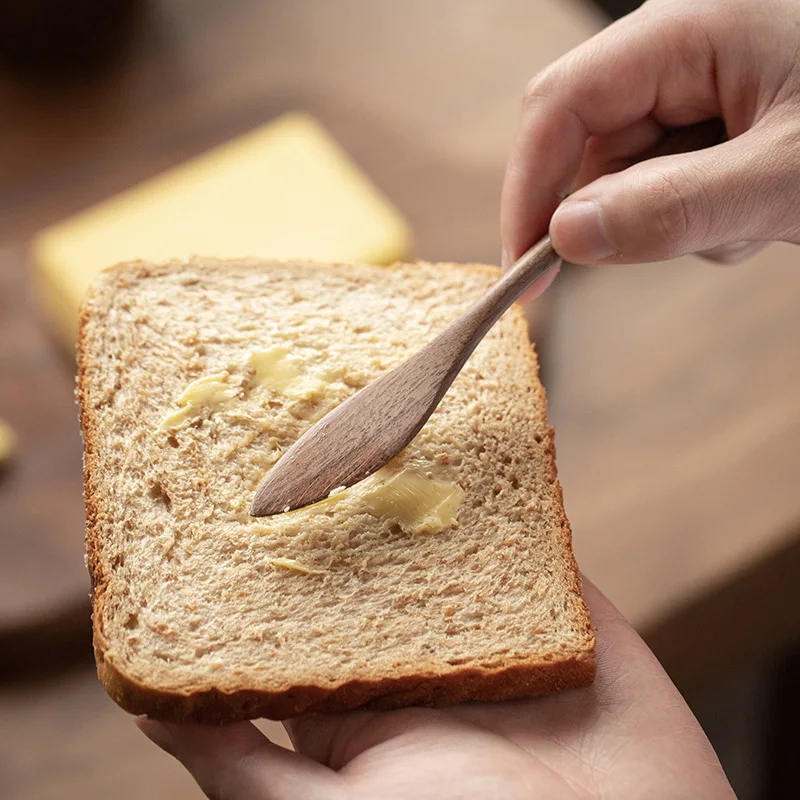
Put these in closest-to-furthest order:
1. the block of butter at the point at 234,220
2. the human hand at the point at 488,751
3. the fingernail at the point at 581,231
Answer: the human hand at the point at 488,751
the fingernail at the point at 581,231
the block of butter at the point at 234,220

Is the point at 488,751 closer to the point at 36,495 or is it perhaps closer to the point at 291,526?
the point at 291,526

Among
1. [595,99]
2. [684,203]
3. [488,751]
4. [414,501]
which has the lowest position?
[488,751]

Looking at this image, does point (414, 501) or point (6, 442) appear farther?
point (6, 442)

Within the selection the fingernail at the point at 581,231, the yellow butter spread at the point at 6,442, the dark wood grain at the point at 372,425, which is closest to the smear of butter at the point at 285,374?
the dark wood grain at the point at 372,425

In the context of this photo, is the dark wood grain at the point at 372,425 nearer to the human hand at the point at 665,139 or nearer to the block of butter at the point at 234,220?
the human hand at the point at 665,139

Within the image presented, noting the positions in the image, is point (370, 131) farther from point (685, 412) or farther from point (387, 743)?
point (387, 743)

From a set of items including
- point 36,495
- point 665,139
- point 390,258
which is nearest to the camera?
point 665,139

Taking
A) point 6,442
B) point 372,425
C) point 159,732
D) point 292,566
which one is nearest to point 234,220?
point 6,442

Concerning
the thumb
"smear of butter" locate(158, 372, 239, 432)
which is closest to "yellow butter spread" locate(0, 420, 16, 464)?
"smear of butter" locate(158, 372, 239, 432)
